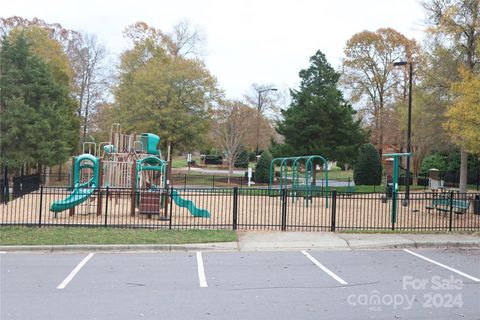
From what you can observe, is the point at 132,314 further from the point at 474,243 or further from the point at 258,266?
the point at 474,243

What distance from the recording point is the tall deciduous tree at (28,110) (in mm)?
31109

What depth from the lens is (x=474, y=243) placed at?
12688 mm

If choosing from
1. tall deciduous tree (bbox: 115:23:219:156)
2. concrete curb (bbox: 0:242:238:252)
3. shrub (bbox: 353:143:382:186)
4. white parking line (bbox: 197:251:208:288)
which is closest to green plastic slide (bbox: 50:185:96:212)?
concrete curb (bbox: 0:242:238:252)

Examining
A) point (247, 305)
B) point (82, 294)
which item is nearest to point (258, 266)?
point (247, 305)

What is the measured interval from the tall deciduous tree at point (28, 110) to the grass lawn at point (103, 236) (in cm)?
1991

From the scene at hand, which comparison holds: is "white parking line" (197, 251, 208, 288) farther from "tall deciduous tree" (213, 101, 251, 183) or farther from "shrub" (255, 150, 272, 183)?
"tall deciduous tree" (213, 101, 251, 183)

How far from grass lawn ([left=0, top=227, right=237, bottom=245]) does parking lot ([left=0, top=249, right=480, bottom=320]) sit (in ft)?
2.65

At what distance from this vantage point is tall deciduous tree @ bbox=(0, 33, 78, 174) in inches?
1225

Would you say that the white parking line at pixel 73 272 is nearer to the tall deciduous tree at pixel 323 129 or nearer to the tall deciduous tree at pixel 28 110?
the tall deciduous tree at pixel 28 110

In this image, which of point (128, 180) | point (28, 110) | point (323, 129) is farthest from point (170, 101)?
point (128, 180)

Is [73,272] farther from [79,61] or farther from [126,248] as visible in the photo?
[79,61]

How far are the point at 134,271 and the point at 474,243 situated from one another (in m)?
8.64

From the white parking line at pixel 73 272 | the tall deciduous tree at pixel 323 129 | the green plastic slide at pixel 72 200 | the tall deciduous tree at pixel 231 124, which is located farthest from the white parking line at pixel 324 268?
the tall deciduous tree at pixel 231 124

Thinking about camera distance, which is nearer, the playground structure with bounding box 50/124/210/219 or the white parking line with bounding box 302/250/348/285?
the white parking line with bounding box 302/250/348/285
